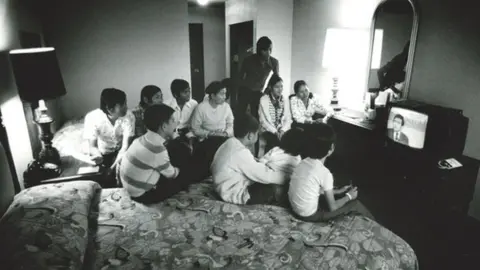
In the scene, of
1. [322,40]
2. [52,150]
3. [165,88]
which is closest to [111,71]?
[165,88]

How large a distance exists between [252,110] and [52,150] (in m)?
2.63

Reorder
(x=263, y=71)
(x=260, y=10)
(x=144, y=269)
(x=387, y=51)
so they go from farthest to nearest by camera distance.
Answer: (x=260, y=10)
(x=263, y=71)
(x=387, y=51)
(x=144, y=269)

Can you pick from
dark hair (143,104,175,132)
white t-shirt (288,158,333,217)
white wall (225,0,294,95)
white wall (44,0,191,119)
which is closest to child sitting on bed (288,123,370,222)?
white t-shirt (288,158,333,217)

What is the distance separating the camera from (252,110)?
4.42 metres

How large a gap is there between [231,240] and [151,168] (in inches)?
29.0

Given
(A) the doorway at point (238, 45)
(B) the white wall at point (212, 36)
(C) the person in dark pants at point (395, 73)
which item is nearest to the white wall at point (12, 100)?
(C) the person in dark pants at point (395, 73)

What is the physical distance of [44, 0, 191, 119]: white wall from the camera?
376cm

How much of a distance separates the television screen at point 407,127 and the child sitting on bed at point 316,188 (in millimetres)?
963

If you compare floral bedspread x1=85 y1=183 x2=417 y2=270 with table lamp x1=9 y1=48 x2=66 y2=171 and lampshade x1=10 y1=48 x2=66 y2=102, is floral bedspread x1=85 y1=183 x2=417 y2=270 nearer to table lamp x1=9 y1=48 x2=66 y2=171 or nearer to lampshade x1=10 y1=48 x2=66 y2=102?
table lamp x1=9 y1=48 x2=66 y2=171

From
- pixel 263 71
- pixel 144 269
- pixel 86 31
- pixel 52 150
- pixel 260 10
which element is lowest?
pixel 144 269

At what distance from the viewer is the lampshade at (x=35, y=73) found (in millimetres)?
2080

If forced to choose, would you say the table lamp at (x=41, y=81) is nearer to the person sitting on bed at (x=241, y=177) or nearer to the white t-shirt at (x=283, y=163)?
the person sitting on bed at (x=241, y=177)

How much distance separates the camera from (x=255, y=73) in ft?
14.1

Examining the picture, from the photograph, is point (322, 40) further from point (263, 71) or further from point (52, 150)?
point (52, 150)
